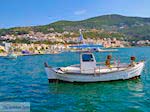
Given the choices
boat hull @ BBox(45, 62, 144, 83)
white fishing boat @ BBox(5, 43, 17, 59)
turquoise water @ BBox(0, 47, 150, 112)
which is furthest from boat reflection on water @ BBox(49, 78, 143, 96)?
white fishing boat @ BBox(5, 43, 17, 59)

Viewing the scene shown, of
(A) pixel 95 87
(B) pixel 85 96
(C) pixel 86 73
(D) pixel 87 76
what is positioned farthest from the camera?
(D) pixel 87 76

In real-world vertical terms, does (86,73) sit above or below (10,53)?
above

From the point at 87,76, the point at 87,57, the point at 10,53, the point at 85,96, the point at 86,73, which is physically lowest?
the point at 10,53

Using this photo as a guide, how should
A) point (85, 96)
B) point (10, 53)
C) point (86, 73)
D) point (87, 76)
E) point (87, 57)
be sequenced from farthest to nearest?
point (10, 53), point (87, 57), point (87, 76), point (86, 73), point (85, 96)

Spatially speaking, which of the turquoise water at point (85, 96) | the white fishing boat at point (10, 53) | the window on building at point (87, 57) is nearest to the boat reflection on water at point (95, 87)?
the turquoise water at point (85, 96)

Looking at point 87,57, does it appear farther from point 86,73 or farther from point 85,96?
point 85,96

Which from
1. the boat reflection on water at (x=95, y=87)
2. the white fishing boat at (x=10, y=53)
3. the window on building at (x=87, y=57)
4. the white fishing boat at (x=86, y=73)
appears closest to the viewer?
the boat reflection on water at (x=95, y=87)

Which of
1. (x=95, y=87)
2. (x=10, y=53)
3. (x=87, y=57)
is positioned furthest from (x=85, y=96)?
(x=10, y=53)

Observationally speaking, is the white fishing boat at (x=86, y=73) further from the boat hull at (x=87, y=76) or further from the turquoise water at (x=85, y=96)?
the turquoise water at (x=85, y=96)

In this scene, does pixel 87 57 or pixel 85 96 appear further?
pixel 87 57

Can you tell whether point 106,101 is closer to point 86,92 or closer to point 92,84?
point 86,92

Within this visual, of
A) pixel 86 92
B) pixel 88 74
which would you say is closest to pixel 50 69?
pixel 88 74

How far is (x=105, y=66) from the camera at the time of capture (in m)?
32.2

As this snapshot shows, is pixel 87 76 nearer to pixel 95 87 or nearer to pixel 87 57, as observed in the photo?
pixel 95 87
